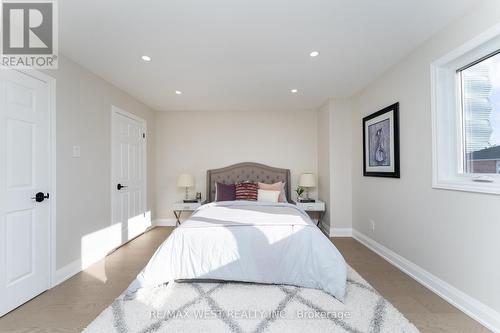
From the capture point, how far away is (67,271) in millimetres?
2539

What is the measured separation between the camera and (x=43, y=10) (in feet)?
6.06

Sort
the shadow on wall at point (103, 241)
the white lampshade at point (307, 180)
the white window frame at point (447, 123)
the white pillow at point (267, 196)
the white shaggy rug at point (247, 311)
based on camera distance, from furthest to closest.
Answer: the white lampshade at point (307, 180) → the white pillow at point (267, 196) → the shadow on wall at point (103, 241) → the white window frame at point (447, 123) → the white shaggy rug at point (247, 311)

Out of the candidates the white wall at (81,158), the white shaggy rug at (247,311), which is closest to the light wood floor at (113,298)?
the white shaggy rug at (247,311)

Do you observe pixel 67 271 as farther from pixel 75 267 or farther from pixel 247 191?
pixel 247 191

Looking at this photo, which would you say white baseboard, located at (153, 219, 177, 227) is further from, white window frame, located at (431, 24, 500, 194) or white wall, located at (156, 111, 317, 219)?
→ white window frame, located at (431, 24, 500, 194)

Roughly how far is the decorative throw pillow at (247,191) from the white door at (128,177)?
1722mm

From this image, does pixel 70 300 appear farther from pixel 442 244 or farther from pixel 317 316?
pixel 442 244

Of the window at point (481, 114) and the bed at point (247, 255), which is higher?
the window at point (481, 114)

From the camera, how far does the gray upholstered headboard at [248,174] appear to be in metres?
4.57

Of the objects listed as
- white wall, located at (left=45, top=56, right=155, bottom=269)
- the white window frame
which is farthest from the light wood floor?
the white window frame

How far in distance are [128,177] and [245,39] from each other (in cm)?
281

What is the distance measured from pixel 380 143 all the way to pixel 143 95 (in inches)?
141

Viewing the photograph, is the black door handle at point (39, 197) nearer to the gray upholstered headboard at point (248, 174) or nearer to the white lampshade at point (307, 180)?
the gray upholstered headboard at point (248, 174)

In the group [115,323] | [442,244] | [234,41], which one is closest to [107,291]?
[115,323]
